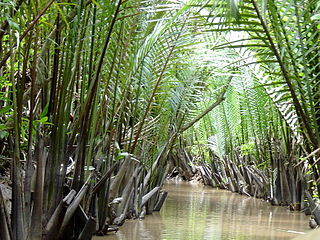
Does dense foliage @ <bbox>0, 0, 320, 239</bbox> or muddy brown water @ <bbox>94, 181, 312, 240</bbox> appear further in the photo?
muddy brown water @ <bbox>94, 181, 312, 240</bbox>

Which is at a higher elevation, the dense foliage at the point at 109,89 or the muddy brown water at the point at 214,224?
the dense foliage at the point at 109,89

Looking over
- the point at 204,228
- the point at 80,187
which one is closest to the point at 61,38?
the point at 80,187

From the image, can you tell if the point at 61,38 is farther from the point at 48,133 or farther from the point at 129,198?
the point at 129,198

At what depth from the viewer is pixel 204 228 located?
5.51 metres

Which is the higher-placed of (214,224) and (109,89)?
(109,89)

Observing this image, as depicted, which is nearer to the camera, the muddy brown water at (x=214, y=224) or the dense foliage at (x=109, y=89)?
the dense foliage at (x=109, y=89)

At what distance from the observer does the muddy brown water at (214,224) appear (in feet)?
16.0

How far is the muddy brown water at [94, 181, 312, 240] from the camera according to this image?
489 cm

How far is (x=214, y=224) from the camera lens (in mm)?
5914

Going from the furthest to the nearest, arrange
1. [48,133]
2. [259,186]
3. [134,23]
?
[259,186] → [134,23] → [48,133]

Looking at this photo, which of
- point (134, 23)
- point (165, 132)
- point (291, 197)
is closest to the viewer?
point (134, 23)

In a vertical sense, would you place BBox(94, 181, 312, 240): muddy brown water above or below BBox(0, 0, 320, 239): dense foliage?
below

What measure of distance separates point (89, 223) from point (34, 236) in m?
0.57

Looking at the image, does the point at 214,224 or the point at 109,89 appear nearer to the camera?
the point at 109,89
